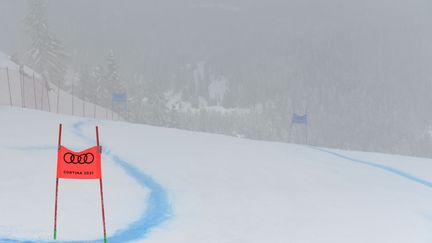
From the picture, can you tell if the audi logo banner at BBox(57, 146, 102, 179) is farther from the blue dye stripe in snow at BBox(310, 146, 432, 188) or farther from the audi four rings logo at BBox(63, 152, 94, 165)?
the blue dye stripe in snow at BBox(310, 146, 432, 188)

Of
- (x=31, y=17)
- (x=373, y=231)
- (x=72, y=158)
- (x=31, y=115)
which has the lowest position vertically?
(x=373, y=231)

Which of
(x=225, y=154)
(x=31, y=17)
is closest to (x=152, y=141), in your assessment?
(x=225, y=154)

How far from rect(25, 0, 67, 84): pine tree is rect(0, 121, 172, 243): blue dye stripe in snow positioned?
45.7 meters

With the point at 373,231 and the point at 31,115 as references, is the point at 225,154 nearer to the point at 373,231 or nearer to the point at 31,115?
the point at 373,231

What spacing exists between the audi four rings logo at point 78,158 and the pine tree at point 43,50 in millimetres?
51594

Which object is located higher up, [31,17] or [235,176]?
[31,17]

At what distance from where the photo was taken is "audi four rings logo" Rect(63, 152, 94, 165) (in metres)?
6.46

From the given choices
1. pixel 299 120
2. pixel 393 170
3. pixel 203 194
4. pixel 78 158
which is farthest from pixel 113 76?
pixel 78 158

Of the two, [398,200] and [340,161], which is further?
[340,161]

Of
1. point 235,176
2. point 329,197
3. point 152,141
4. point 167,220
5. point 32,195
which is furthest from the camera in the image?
point 152,141

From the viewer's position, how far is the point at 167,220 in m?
9.24

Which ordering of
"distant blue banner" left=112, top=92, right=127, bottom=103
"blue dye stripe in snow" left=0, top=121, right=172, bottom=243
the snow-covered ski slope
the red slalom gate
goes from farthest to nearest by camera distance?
"distant blue banner" left=112, top=92, right=127, bottom=103 < the snow-covered ski slope < "blue dye stripe in snow" left=0, top=121, right=172, bottom=243 < the red slalom gate

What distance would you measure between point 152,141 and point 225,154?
9.82ft

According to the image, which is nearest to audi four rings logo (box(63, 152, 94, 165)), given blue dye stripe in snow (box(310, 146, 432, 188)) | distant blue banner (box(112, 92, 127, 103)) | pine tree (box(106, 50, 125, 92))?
blue dye stripe in snow (box(310, 146, 432, 188))
